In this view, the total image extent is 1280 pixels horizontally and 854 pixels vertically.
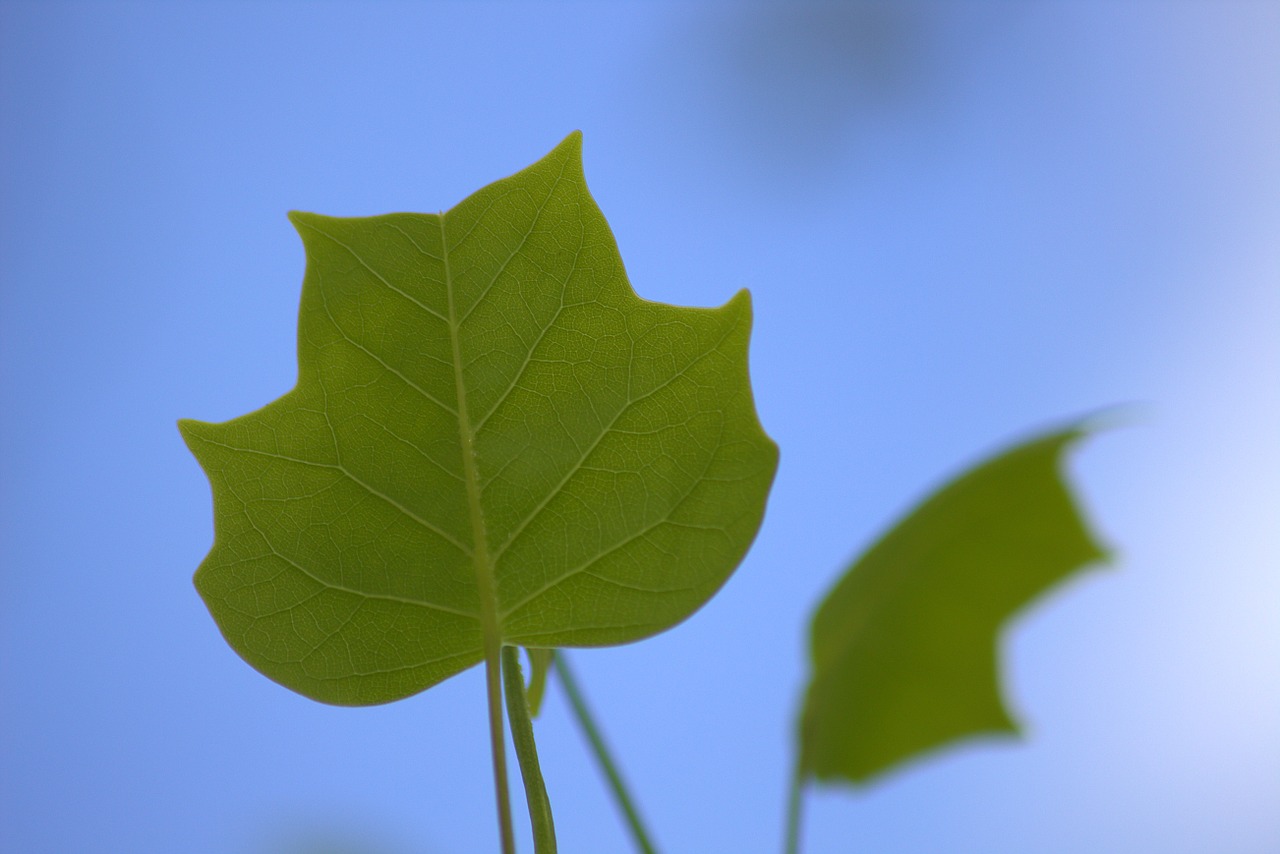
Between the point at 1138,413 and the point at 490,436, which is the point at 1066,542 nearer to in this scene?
the point at 1138,413

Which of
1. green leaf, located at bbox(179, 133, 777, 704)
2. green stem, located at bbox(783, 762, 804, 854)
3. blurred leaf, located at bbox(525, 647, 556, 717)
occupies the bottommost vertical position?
green stem, located at bbox(783, 762, 804, 854)

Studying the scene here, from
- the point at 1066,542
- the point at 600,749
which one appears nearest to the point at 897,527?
the point at 1066,542

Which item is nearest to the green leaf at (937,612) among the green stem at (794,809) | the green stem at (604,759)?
the green stem at (794,809)

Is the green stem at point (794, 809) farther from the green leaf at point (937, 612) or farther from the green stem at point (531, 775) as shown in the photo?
the green stem at point (531, 775)

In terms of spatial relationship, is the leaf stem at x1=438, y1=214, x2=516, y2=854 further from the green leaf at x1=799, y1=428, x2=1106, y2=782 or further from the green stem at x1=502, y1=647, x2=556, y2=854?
the green leaf at x1=799, y1=428, x2=1106, y2=782

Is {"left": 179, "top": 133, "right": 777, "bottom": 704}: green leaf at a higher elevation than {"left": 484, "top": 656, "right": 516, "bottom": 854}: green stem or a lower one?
higher

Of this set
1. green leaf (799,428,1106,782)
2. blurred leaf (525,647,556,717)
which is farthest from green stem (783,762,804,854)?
blurred leaf (525,647,556,717)
